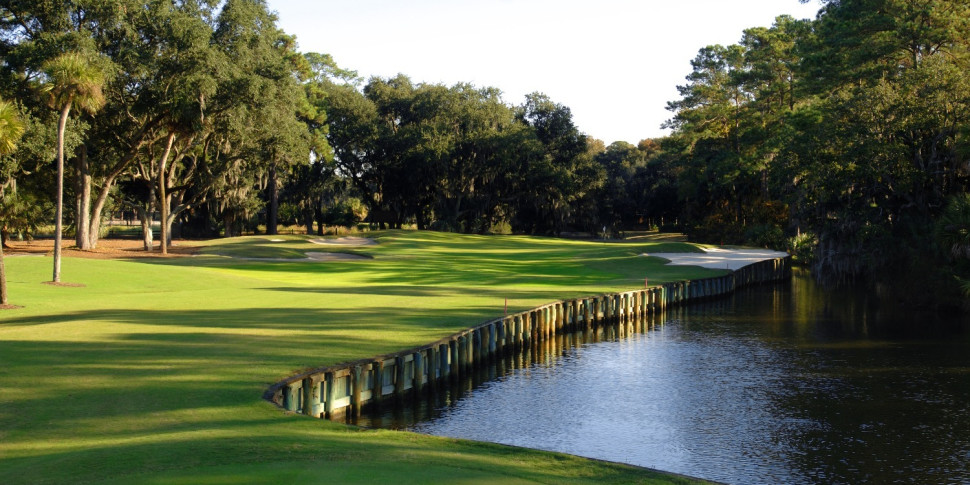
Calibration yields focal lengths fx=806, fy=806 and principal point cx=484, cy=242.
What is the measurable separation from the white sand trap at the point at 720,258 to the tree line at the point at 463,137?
15.2ft

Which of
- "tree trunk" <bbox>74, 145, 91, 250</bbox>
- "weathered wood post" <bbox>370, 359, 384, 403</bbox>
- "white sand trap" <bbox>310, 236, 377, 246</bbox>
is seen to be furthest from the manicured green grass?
"white sand trap" <bbox>310, 236, 377, 246</bbox>

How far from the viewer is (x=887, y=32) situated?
41.2 metres

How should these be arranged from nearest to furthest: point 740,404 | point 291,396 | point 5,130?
point 291,396 < point 740,404 < point 5,130

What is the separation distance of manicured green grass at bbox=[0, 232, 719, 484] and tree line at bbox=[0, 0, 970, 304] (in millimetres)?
6253

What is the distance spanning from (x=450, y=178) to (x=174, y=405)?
7298 centimetres

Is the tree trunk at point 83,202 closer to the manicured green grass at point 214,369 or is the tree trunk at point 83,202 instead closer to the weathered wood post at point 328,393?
the manicured green grass at point 214,369

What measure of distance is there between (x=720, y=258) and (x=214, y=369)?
44.4 m

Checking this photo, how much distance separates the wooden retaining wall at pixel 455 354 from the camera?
51.1 ft

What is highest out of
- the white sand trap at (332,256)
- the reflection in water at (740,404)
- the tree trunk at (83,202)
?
the tree trunk at (83,202)

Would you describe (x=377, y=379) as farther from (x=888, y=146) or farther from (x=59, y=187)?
(x=888, y=146)

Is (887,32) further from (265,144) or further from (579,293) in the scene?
(265,144)

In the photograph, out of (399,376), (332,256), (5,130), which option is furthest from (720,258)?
(5,130)

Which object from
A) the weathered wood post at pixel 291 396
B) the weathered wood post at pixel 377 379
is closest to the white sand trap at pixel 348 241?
the weathered wood post at pixel 377 379

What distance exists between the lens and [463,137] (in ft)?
277
